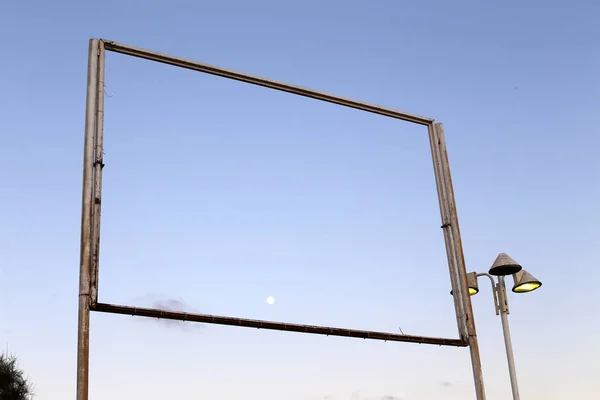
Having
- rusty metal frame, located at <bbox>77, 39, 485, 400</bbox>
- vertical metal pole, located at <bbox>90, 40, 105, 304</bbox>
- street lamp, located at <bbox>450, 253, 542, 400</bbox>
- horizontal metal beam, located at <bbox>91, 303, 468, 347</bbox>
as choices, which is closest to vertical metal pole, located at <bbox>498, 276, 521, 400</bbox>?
street lamp, located at <bbox>450, 253, 542, 400</bbox>

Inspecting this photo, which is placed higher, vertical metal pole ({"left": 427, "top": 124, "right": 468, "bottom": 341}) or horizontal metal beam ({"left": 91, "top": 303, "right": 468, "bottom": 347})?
vertical metal pole ({"left": 427, "top": 124, "right": 468, "bottom": 341})

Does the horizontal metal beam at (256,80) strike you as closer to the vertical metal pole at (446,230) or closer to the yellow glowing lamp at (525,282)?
the vertical metal pole at (446,230)

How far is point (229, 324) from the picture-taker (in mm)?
8312

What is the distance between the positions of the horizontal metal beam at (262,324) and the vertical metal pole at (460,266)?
1.65 ft

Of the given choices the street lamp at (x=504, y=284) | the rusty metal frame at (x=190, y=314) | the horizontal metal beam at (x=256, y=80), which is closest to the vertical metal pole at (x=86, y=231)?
the rusty metal frame at (x=190, y=314)

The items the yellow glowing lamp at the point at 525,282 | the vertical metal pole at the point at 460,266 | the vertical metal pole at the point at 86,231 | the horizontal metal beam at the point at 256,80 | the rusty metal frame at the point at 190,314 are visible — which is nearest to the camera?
the vertical metal pole at the point at 86,231

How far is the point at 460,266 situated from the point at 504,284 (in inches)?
147

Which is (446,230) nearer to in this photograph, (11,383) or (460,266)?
(460,266)

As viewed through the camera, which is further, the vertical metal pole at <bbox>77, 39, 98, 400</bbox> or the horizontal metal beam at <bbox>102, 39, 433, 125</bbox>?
the horizontal metal beam at <bbox>102, 39, 433, 125</bbox>

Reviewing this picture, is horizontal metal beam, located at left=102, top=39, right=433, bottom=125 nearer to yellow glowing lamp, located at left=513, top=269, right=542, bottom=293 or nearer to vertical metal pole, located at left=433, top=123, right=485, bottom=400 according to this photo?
vertical metal pole, located at left=433, top=123, right=485, bottom=400

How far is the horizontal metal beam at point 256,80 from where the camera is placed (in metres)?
9.65

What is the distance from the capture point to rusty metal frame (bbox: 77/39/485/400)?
25.5ft

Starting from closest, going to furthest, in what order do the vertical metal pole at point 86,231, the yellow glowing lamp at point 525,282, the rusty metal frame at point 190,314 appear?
the vertical metal pole at point 86,231
the rusty metal frame at point 190,314
the yellow glowing lamp at point 525,282

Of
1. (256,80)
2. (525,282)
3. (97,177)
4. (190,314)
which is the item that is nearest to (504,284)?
(525,282)
